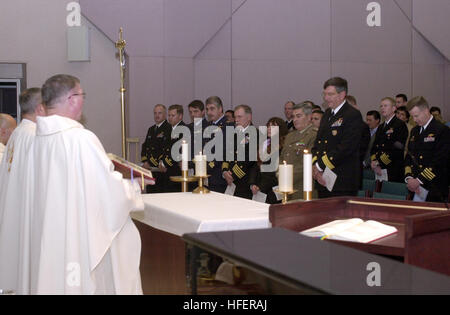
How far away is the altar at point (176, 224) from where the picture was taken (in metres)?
3.56

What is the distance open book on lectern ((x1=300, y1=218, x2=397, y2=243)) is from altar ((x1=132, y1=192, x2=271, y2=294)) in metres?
0.60

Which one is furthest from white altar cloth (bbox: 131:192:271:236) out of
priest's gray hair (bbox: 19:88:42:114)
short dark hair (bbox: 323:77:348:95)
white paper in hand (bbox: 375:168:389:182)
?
white paper in hand (bbox: 375:168:389:182)

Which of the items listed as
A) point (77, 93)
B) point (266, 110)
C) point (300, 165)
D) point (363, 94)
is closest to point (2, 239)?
point (77, 93)

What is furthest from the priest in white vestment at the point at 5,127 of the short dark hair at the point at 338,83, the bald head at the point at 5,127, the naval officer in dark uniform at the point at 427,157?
the naval officer in dark uniform at the point at 427,157

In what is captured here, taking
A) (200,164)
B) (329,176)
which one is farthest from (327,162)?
(200,164)

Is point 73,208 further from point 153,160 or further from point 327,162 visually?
point 153,160

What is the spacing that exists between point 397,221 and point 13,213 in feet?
8.25

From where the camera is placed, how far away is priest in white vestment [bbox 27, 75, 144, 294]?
3635 millimetres

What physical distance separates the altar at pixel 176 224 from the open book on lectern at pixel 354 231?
1.98 ft

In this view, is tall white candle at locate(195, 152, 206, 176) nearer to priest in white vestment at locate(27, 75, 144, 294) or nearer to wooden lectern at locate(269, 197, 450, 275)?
priest in white vestment at locate(27, 75, 144, 294)

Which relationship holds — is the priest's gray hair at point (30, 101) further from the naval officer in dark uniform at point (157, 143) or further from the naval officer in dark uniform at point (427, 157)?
the naval officer in dark uniform at point (157, 143)

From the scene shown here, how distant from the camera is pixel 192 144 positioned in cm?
836

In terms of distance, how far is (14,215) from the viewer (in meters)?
4.14
